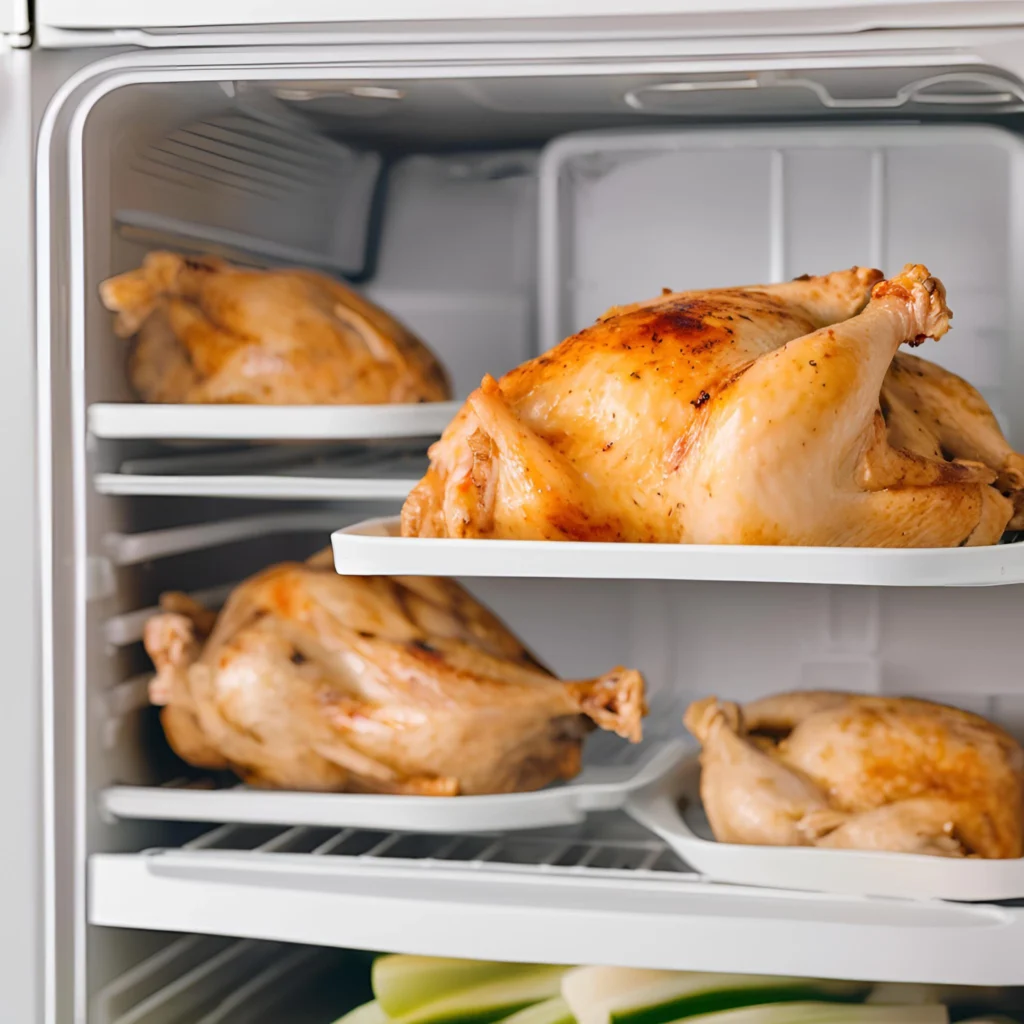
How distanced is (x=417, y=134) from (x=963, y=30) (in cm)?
73

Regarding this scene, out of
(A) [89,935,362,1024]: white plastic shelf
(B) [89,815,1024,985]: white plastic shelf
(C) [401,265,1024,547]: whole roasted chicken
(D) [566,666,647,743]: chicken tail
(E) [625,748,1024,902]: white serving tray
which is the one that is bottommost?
(A) [89,935,362,1024]: white plastic shelf

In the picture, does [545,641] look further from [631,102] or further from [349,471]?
[631,102]

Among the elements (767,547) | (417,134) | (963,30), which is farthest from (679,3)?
(417,134)

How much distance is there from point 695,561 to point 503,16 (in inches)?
20.3

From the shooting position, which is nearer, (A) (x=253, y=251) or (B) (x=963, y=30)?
(B) (x=963, y=30)

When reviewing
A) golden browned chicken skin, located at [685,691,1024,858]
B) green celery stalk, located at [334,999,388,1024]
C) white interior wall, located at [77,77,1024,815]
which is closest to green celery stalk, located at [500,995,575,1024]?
green celery stalk, located at [334,999,388,1024]

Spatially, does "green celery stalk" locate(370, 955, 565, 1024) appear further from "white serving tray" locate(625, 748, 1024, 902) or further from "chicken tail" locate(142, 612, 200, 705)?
"chicken tail" locate(142, 612, 200, 705)

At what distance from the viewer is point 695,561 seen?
3.50 ft

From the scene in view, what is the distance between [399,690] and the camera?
1378mm

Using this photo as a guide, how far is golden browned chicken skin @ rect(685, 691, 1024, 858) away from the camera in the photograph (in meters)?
1.25

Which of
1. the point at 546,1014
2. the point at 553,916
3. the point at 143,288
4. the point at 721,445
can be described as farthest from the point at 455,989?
the point at 143,288

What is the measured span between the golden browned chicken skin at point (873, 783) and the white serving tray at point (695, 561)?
27 cm

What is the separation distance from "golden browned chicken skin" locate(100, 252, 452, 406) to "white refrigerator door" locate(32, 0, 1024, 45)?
0.26 metres

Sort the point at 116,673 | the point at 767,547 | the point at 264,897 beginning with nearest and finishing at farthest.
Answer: the point at 767,547 < the point at 264,897 < the point at 116,673
